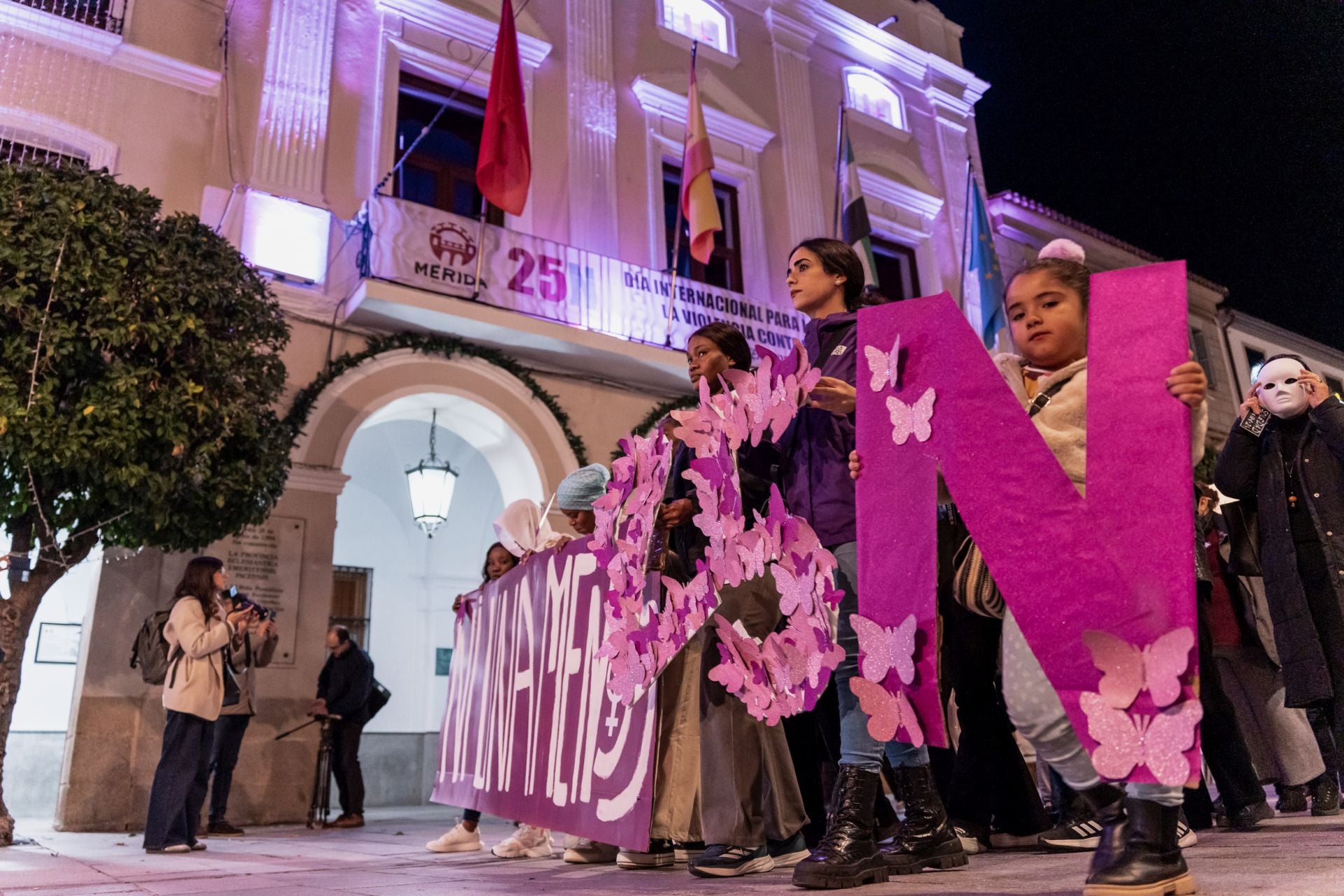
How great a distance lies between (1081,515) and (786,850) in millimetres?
1779

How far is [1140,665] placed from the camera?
6.37 feet

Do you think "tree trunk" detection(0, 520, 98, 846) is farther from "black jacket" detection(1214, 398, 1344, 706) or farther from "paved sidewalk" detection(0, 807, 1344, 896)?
"black jacket" detection(1214, 398, 1344, 706)

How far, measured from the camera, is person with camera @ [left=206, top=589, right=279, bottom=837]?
275 inches

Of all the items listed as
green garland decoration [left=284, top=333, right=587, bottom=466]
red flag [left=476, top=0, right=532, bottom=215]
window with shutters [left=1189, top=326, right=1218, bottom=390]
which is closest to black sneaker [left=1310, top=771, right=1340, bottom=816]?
green garland decoration [left=284, top=333, right=587, bottom=466]

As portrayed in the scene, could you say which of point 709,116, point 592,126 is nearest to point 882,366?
point 592,126

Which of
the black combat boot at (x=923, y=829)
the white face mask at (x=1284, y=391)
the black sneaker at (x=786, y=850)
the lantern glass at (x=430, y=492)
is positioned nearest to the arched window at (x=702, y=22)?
the lantern glass at (x=430, y=492)

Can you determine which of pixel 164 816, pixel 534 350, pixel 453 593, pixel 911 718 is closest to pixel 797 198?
pixel 534 350

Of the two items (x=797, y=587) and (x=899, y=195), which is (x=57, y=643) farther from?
(x=899, y=195)

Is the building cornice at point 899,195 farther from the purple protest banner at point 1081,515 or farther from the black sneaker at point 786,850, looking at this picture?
the purple protest banner at point 1081,515

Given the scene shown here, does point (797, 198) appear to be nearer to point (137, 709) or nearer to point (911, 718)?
point (137, 709)

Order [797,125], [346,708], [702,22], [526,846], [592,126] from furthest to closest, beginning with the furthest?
[797,125] < [702,22] < [592,126] < [346,708] < [526,846]

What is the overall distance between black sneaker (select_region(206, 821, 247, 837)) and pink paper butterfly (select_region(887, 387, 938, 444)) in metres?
6.24

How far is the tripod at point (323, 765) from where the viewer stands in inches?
317

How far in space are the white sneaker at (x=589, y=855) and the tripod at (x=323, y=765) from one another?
4611mm
